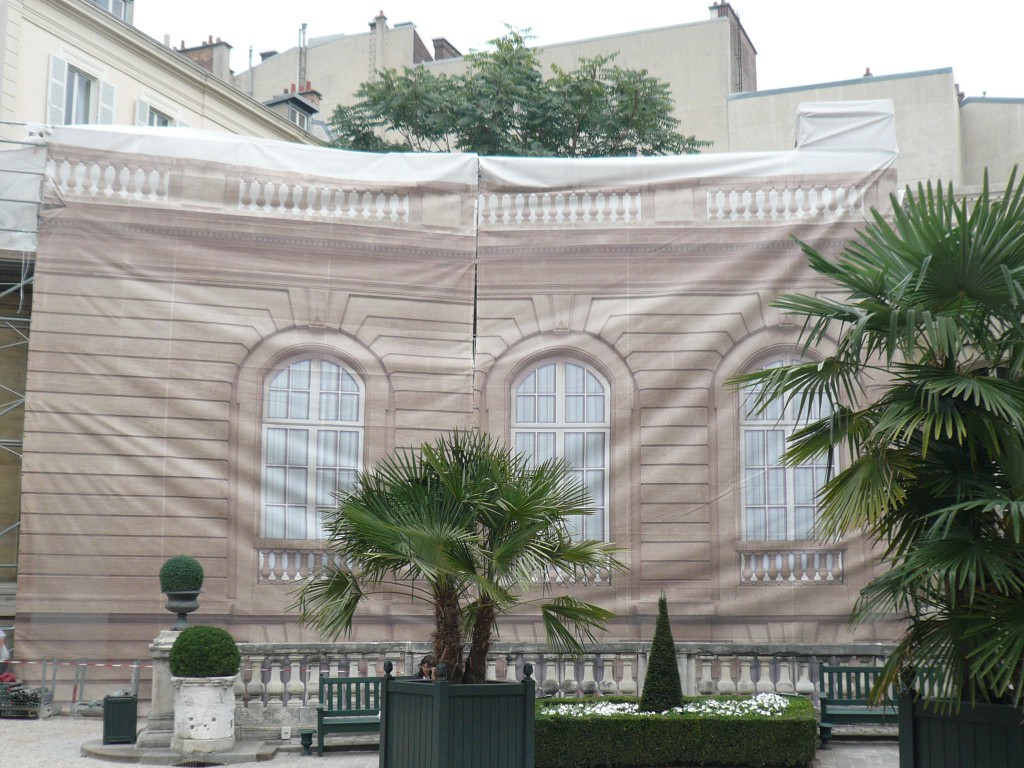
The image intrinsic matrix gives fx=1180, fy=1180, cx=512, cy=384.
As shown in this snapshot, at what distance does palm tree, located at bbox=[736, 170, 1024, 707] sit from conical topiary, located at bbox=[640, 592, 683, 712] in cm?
242

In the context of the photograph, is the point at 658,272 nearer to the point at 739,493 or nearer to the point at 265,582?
the point at 739,493

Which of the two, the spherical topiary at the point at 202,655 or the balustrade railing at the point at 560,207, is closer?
the spherical topiary at the point at 202,655

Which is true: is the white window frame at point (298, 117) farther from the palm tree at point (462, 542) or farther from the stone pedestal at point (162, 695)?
the palm tree at point (462, 542)

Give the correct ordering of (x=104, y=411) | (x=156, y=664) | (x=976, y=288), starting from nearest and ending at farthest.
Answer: (x=976, y=288) → (x=156, y=664) → (x=104, y=411)

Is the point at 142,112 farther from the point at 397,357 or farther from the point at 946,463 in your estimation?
the point at 946,463

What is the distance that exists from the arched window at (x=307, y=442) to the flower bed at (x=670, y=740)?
151 inches

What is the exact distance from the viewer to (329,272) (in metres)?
12.3

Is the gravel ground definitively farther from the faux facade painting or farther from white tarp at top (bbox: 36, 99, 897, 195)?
white tarp at top (bbox: 36, 99, 897, 195)

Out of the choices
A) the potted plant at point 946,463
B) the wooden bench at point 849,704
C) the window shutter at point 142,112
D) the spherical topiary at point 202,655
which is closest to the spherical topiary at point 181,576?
the spherical topiary at point 202,655

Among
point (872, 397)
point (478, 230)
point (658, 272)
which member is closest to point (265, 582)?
point (478, 230)

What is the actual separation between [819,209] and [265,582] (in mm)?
6837

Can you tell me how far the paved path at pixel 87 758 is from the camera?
905cm

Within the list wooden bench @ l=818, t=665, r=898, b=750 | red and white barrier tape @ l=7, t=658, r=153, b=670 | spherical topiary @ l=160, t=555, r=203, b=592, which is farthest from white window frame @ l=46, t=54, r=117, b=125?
wooden bench @ l=818, t=665, r=898, b=750

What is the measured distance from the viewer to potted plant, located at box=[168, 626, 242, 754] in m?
9.33
